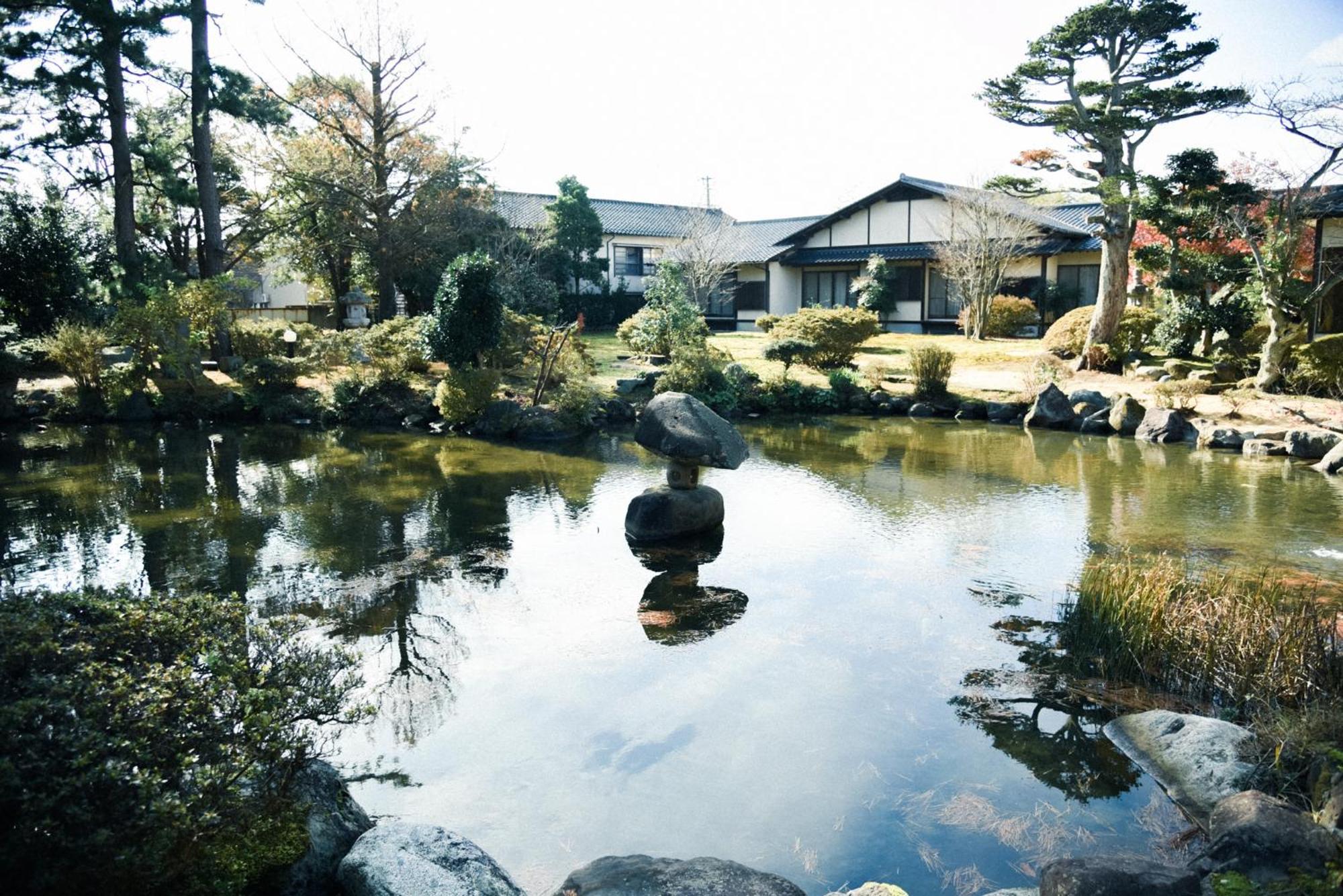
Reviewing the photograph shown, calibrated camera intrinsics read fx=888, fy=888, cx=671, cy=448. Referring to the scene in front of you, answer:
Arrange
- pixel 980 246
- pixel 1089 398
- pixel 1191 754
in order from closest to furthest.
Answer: pixel 1191 754, pixel 1089 398, pixel 980 246

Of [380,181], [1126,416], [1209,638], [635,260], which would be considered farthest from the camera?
[635,260]

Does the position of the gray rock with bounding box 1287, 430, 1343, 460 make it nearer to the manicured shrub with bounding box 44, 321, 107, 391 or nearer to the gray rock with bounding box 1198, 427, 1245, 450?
the gray rock with bounding box 1198, 427, 1245, 450

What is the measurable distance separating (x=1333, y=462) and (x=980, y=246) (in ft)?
46.6

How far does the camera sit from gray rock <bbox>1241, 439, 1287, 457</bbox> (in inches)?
581

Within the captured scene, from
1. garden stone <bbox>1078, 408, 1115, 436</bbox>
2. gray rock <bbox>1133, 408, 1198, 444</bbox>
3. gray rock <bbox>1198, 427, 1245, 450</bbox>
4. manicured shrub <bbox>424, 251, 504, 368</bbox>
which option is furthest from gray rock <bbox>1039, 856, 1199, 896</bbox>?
manicured shrub <bbox>424, 251, 504, 368</bbox>

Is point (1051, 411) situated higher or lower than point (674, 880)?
higher

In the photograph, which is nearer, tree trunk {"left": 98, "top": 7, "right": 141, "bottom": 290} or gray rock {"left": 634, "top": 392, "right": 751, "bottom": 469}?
gray rock {"left": 634, "top": 392, "right": 751, "bottom": 469}

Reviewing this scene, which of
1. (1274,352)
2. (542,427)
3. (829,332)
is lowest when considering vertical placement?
(542,427)

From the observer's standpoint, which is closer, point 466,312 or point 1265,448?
point 1265,448

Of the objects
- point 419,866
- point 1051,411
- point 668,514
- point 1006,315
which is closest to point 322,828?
point 419,866

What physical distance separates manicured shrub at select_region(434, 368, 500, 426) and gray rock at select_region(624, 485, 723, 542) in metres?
8.04

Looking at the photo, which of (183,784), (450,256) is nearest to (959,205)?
(450,256)

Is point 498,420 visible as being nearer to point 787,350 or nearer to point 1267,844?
point 787,350

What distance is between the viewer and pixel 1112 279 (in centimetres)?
2095
